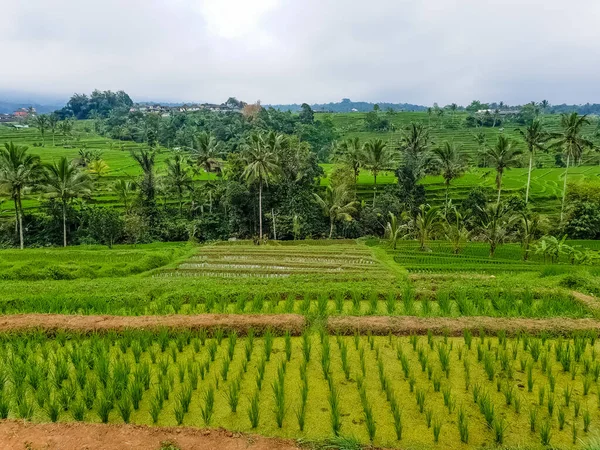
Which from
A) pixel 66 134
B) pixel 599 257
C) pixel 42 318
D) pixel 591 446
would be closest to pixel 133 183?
pixel 42 318

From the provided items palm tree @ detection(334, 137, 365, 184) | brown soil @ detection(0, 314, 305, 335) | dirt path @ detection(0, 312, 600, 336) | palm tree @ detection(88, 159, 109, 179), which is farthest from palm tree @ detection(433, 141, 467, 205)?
palm tree @ detection(88, 159, 109, 179)

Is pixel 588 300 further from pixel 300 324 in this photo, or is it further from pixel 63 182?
pixel 63 182

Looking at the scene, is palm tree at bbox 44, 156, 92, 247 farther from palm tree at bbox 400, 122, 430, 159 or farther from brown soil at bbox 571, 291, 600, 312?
brown soil at bbox 571, 291, 600, 312

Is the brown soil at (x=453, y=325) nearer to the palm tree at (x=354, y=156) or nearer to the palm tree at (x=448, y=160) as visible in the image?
the palm tree at (x=448, y=160)

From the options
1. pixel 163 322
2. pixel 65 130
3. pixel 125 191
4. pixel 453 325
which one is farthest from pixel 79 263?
pixel 65 130

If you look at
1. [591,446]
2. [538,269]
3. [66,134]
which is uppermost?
[66,134]

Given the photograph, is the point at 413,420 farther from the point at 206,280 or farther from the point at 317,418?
the point at 206,280

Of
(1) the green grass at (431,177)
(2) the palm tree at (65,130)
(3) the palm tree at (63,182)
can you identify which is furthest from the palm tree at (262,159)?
(2) the palm tree at (65,130)
